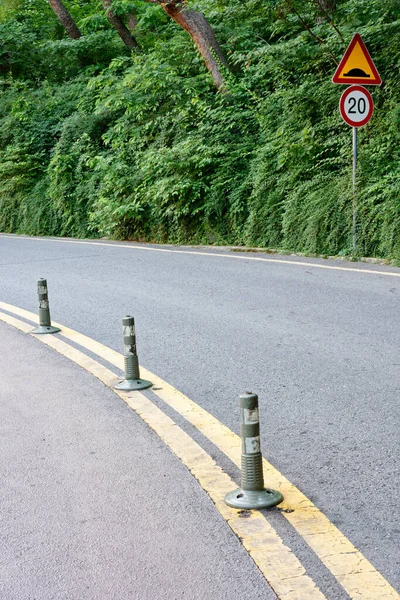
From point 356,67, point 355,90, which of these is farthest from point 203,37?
point 355,90

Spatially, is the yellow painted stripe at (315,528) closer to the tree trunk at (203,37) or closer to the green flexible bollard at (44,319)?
the green flexible bollard at (44,319)

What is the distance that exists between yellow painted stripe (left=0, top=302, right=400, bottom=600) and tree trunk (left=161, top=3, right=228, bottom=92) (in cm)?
1443

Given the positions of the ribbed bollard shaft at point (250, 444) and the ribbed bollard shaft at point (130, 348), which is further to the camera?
the ribbed bollard shaft at point (130, 348)

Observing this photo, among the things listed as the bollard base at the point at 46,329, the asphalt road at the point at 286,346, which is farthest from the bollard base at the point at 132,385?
the bollard base at the point at 46,329

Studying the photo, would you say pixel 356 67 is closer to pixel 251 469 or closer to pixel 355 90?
pixel 355 90

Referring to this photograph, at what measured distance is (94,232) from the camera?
862 inches

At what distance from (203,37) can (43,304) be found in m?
12.4

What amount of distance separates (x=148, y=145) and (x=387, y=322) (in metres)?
12.8

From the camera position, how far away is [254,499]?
449cm

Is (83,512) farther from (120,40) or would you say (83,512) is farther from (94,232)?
(120,40)

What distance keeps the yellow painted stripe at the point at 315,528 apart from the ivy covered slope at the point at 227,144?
25.9 feet

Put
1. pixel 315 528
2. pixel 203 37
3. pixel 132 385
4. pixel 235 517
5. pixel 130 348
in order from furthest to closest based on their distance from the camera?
pixel 203 37
pixel 132 385
pixel 130 348
pixel 235 517
pixel 315 528

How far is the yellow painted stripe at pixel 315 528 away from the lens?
3.57 metres

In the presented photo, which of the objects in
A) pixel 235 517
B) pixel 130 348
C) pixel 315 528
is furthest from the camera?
pixel 130 348
